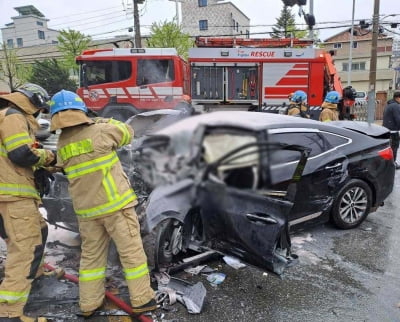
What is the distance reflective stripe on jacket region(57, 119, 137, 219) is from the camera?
241 cm

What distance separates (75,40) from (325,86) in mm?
16632

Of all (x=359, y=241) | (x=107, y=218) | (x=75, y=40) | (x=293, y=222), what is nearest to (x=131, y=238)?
(x=107, y=218)

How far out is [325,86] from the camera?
35.5 feet

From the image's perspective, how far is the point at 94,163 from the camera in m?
2.43

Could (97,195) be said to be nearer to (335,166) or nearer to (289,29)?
(335,166)

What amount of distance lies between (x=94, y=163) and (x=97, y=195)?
23 cm

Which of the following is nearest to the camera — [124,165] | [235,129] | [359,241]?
[235,129]

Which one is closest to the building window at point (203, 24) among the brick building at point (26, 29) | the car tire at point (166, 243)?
the brick building at point (26, 29)

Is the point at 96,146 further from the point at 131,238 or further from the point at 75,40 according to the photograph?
the point at 75,40

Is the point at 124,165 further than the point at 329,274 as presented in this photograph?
No

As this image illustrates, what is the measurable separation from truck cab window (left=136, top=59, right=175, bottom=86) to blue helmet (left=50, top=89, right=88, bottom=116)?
8.23 m

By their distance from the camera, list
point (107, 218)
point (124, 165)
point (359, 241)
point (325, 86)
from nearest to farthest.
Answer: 1. point (107, 218)
2. point (124, 165)
3. point (359, 241)
4. point (325, 86)

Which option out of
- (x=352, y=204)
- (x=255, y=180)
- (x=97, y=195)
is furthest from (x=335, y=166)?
(x=255, y=180)

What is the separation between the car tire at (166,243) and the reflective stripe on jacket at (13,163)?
3.43ft
